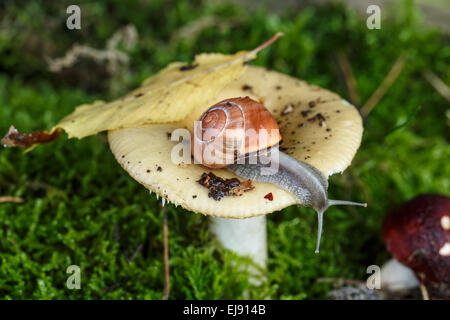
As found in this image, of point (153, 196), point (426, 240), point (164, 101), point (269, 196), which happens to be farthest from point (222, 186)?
point (426, 240)

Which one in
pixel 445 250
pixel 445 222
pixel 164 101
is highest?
pixel 164 101

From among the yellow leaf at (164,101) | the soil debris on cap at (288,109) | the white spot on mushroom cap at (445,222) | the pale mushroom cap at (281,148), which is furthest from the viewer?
the white spot on mushroom cap at (445,222)

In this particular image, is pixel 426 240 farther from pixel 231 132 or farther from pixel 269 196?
pixel 231 132

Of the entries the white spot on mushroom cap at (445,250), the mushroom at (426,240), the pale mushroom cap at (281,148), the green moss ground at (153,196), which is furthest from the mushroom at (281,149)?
the white spot on mushroom cap at (445,250)

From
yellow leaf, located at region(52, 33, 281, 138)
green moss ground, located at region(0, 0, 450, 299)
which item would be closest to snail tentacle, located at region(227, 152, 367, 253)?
yellow leaf, located at region(52, 33, 281, 138)

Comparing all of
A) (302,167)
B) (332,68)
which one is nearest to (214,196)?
(302,167)

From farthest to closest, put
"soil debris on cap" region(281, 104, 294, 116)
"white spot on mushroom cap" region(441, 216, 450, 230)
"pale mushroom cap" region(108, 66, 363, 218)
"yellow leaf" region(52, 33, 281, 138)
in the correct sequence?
"white spot on mushroom cap" region(441, 216, 450, 230)
"soil debris on cap" region(281, 104, 294, 116)
"yellow leaf" region(52, 33, 281, 138)
"pale mushroom cap" region(108, 66, 363, 218)

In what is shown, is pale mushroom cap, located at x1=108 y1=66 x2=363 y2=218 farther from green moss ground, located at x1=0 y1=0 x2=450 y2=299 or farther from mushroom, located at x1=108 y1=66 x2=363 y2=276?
green moss ground, located at x1=0 y1=0 x2=450 y2=299

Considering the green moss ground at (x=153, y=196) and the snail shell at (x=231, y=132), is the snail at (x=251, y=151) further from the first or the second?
the green moss ground at (x=153, y=196)
